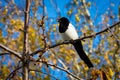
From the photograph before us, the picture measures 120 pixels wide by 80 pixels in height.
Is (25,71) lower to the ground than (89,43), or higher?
lower

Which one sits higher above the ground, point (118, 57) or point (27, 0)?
point (118, 57)

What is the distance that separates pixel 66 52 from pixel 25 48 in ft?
22.1

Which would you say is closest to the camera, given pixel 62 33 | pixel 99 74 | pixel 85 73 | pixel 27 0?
pixel 99 74

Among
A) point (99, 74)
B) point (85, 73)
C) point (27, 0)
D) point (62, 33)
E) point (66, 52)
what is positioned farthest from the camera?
point (66, 52)

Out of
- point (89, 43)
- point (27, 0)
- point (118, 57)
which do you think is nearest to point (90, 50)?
point (89, 43)

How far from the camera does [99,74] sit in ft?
7.48

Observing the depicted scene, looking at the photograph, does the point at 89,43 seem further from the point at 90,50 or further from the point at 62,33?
the point at 62,33

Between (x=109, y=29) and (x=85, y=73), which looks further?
(x=85, y=73)

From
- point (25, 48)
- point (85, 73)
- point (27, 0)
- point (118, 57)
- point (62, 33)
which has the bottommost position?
point (25, 48)

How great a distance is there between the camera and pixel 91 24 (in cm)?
962

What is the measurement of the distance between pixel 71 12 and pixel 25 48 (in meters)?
6.81

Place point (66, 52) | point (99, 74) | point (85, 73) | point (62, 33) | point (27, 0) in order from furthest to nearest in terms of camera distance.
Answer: point (66, 52), point (85, 73), point (62, 33), point (27, 0), point (99, 74)


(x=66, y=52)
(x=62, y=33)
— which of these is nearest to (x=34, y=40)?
(x=66, y=52)

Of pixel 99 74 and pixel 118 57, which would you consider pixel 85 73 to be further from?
pixel 99 74
